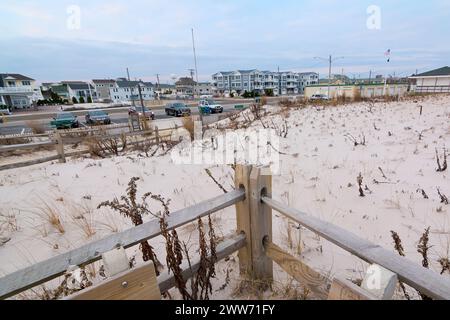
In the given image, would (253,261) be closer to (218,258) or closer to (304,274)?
(218,258)

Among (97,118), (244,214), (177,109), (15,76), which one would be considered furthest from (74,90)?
(244,214)

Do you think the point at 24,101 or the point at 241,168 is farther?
the point at 24,101

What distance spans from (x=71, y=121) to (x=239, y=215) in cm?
2224

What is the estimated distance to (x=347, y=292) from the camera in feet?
3.14

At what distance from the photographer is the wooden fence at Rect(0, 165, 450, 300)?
92 cm

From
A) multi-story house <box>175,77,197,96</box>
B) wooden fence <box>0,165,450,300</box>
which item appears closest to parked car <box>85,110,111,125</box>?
wooden fence <box>0,165,450,300</box>

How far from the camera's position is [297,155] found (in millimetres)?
5660

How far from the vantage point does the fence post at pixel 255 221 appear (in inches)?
68.7

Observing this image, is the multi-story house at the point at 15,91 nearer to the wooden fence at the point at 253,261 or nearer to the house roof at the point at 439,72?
the wooden fence at the point at 253,261

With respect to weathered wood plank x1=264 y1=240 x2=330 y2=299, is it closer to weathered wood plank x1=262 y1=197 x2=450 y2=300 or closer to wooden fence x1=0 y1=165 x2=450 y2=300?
wooden fence x1=0 y1=165 x2=450 y2=300

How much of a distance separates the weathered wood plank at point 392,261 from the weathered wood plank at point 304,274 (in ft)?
1.21

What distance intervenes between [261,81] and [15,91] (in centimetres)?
6212

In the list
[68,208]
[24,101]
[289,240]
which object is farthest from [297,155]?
[24,101]

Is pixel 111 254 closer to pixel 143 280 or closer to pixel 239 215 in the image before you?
pixel 143 280
